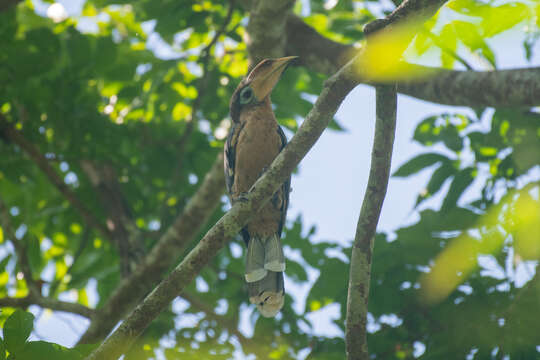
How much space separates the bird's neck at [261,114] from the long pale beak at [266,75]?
0.28 ft

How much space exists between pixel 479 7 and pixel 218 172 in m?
2.96

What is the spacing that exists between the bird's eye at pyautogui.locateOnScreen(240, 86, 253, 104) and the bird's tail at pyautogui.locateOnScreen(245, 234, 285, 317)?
4.48ft

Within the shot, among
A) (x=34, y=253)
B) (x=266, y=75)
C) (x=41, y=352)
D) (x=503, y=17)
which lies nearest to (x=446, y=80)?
(x=503, y=17)

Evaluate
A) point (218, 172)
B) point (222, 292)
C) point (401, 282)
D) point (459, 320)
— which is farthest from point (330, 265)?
point (222, 292)

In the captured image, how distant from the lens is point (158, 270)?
5480mm

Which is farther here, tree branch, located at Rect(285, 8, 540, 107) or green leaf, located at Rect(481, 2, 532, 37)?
tree branch, located at Rect(285, 8, 540, 107)

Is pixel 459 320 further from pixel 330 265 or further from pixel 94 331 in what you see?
pixel 94 331

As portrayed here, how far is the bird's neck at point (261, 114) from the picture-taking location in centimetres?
481

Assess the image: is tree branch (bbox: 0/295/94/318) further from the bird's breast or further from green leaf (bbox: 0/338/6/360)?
green leaf (bbox: 0/338/6/360)

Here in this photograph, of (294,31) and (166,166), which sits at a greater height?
(294,31)

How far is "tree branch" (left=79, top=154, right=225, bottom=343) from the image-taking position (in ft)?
17.2

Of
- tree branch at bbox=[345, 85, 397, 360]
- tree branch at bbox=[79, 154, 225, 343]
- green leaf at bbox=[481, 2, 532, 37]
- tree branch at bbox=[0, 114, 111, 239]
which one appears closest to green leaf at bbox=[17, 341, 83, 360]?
tree branch at bbox=[345, 85, 397, 360]

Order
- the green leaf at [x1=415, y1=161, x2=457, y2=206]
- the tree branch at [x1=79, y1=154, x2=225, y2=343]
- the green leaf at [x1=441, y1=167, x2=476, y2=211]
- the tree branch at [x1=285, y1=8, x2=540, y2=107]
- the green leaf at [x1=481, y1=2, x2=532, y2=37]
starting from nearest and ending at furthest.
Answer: the green leaf at [x1=481, y1=2, x2=532, y2=37]
the tree branch at [x1=285, y1=8, x2=540, y2=107]
the green leaf at [x1=441, y1=167, x2=476, y2=211]
the green leaf at [x1=415, y1=161, x2=457, y2=206]
the tree branch at [x1=79, y1=154, x2=225, y2=343]

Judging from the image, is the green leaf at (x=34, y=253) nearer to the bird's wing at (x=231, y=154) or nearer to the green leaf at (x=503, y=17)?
the bird's wing at (x=231, y=154)
